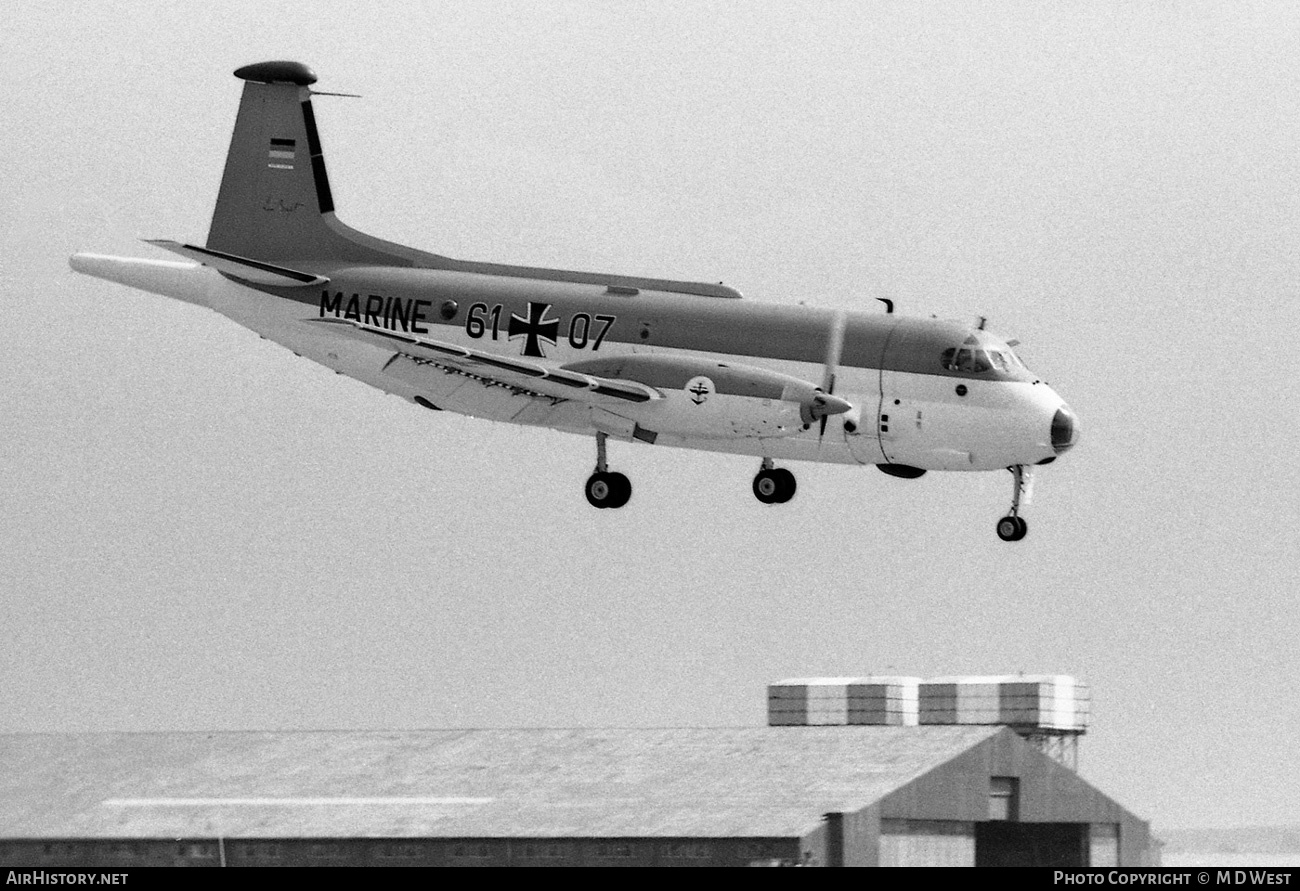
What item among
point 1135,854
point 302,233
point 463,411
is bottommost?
point 1135,854

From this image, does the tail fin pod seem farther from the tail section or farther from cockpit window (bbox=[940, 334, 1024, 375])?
cockpit window (bbox=[940, 334, 1024, 375])

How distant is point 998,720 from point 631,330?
41459mm

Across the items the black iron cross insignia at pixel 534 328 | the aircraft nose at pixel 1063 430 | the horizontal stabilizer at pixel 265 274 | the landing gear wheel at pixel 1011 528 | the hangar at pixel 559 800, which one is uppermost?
the horizontal stabilizer at pixel 265 274

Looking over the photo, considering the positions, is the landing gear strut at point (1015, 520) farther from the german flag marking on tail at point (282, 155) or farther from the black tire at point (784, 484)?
the german flag marking on tail at point (282, 155)

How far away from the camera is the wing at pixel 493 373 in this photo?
66562 millimetres

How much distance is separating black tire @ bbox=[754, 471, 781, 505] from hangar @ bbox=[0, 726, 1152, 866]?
12.6 meters

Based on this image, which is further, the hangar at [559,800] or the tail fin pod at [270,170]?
the hangar at [559,800]

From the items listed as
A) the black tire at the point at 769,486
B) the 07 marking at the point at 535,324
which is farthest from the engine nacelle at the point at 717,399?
the black tire at the point at 769,486

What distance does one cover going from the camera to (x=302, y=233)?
251 feet

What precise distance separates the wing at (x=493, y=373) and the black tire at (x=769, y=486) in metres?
3.59

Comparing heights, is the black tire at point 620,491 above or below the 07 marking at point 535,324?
below

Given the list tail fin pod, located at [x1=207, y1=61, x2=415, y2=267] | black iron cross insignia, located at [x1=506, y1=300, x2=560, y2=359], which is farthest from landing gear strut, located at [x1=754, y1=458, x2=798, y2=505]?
tail fin pod, located at [x1=207, y1=61, x2=415, y2=267]
